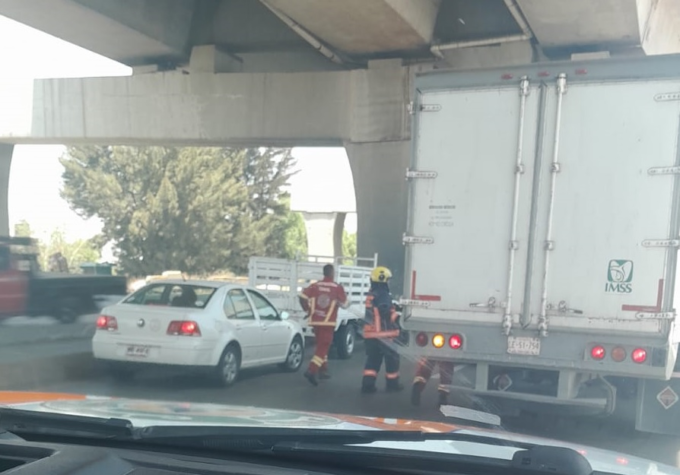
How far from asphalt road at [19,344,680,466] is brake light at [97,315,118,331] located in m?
0.77

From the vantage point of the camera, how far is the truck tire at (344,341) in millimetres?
14734

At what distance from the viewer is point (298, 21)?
53.6ft

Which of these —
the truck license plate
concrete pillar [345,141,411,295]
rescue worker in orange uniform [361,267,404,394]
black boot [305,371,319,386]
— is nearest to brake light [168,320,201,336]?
black boot [305,371,319,386]

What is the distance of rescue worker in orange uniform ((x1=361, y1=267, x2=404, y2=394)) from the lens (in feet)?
33.5

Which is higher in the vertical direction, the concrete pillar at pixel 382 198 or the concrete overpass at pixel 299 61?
the concrete overpass at pixel 299 61

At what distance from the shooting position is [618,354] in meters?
7.40

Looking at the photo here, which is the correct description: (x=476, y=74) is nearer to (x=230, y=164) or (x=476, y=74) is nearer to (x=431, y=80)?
(x=431, y=80)

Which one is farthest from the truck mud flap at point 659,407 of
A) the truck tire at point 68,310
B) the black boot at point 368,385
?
the truck tire at point 68,310

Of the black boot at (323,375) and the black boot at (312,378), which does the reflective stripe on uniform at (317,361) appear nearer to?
the black boot at (312,378)

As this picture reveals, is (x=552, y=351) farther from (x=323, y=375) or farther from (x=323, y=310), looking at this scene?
(x=323, y=375)

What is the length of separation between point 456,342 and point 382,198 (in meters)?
12.0

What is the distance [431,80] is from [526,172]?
4.48ft

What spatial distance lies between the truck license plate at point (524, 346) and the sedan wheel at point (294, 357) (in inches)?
A: 225

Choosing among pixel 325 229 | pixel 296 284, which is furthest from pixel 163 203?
pixel 296 284
